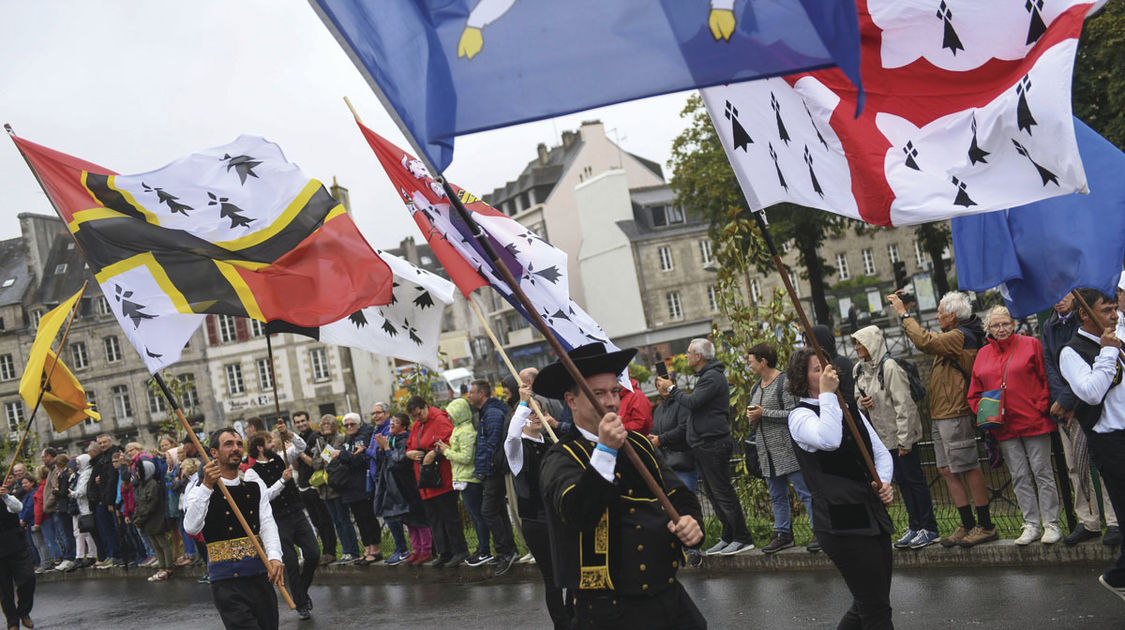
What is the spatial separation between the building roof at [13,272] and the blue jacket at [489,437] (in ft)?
230

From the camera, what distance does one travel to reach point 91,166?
31.0 ft

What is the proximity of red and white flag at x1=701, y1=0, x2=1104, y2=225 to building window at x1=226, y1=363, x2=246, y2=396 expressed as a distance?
7033 cm

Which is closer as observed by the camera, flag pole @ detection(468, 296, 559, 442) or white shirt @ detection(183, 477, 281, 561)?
flag pole @ detection(468, 296, 559, 442)

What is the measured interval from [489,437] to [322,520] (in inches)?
189

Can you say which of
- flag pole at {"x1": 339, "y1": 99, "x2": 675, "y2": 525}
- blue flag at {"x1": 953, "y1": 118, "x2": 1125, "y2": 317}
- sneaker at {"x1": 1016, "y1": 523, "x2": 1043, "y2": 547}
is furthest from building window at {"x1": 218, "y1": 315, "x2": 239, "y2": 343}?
flag pole at {"x1": 339, "y1": 99, "x2": 675, "y2": 525}

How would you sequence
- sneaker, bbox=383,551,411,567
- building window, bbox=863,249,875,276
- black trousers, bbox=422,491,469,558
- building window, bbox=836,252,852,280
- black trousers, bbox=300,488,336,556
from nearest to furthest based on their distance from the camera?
black trousers, bbox=422,491,469,558 < sneaker, bbox=383,551,411,567 < black trousers, bbox=300,488,336,556 < building window, bbox=863,249,875,276 < building window, bbox=836,252,852,280

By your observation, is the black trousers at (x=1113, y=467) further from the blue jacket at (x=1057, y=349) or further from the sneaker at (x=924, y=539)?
the sneaker at (x=924, y=539)

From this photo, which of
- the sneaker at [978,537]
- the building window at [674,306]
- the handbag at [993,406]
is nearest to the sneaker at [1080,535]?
the sneaker at [978,537]

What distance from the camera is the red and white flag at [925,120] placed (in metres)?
5.20

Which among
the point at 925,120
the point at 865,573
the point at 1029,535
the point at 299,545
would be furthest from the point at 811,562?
the point at 925,120

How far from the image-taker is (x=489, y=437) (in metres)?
12.4

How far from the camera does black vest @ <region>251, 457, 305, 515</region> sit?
11617 millimetres

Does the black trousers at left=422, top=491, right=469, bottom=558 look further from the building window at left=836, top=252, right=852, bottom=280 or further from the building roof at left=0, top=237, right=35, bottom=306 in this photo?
the building roof at left=0, top=237, right=35, bottom=306

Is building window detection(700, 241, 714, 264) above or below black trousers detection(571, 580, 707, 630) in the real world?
above
